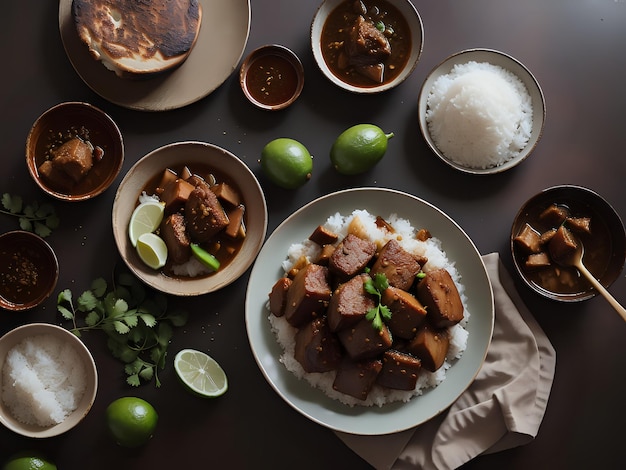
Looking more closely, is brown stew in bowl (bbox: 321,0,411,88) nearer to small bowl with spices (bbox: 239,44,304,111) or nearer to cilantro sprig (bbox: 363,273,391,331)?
small bowl with spices (bbox: 239,44,304,111)

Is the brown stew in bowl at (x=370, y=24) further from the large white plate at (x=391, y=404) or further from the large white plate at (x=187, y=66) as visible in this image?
the large white plate at (x=391, y=404)

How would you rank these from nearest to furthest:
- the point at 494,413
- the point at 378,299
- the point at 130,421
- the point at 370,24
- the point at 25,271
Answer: the point at 378,299, the point at 130,421, the point at 494,413, the point at 25,271, the point at 370,24

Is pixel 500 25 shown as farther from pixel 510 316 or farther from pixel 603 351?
pixel 603 351

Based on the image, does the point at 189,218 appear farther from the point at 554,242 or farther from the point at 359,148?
the point at 554,242

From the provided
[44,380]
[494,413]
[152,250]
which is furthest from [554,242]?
[44,380]

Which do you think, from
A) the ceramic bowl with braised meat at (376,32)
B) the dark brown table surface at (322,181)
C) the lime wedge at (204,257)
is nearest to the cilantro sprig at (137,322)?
the dark brown table surface at (322,181)

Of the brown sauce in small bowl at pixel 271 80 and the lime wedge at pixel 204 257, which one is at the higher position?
the brown sauce in small bowl at pixel 271 80

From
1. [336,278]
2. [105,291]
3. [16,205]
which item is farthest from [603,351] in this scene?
[16,205]
